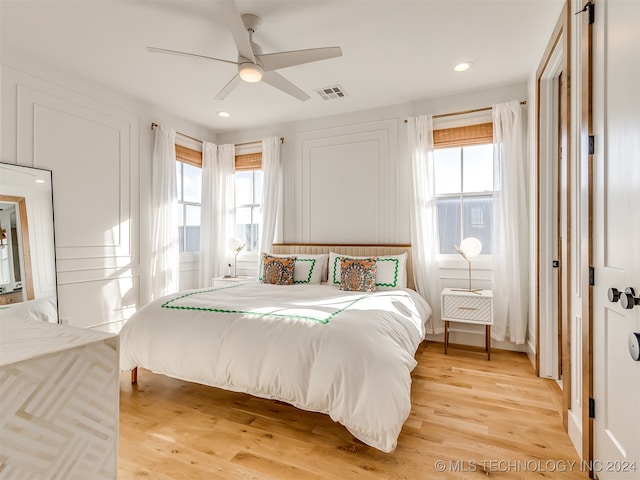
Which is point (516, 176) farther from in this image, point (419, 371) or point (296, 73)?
point (296, 73)

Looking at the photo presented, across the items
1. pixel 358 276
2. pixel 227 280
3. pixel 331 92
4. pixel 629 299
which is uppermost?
pixel 331 92

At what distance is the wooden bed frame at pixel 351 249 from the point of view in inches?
150

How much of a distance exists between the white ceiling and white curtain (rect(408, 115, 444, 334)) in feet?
1.59

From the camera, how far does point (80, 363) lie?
1.09ft

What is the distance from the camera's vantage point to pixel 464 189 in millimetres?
3744

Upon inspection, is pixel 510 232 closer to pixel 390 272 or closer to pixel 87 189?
pixel 390 272

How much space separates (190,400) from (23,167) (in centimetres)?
243

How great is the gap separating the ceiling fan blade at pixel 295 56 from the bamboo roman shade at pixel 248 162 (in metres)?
2.31

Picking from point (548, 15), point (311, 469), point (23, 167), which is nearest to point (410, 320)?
point (311, 469)

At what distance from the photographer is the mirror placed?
2.70 metres

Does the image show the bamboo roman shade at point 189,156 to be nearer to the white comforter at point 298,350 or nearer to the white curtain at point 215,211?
the white curtain at point 215,211

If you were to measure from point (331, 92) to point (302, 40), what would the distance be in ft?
3.17

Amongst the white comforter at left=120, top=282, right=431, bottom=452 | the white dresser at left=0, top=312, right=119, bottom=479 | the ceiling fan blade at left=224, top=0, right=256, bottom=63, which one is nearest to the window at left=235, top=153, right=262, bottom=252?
the white comforter at left=120, top=282, right=431, bottom=452

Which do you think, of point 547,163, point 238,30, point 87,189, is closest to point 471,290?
point 547,163
